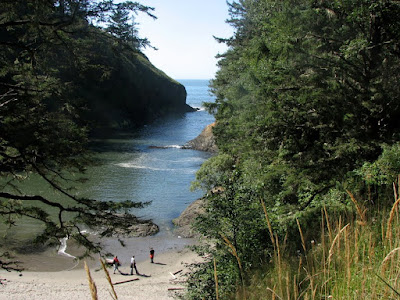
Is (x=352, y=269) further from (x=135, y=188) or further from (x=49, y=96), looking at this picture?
(x=135, y=188)

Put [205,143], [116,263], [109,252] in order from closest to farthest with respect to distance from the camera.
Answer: [116,263], [109,252], [205,143]

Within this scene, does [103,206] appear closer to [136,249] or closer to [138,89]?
[136,249]

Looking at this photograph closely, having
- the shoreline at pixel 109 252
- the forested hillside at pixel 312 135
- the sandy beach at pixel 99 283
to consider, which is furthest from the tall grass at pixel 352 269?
the shoreline at pixel 109 252

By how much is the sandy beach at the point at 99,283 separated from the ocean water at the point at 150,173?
3651mm

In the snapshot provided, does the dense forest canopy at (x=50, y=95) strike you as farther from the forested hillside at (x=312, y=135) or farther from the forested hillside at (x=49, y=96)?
the forested hillside at (x=312, y=135)

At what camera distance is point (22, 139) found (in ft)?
27.9

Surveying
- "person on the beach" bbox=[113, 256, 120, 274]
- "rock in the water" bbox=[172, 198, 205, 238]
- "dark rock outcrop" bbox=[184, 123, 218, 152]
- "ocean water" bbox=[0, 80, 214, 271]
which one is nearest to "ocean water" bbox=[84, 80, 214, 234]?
"ocean water" bbox=[0, 80, 214, 271]

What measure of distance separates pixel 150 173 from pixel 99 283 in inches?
765

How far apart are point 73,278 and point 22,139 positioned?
1452 cm

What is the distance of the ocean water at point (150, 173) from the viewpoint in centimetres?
3030

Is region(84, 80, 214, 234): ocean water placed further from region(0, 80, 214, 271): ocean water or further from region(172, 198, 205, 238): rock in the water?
region(172, 198, 205, 238): rock in the water

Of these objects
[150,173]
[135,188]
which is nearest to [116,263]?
[135,188]

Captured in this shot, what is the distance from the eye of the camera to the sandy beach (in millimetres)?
18219

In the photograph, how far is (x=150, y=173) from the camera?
127ft
